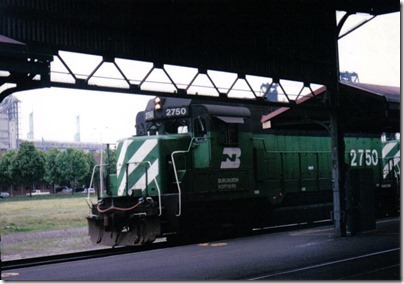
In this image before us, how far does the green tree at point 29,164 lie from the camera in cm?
1254

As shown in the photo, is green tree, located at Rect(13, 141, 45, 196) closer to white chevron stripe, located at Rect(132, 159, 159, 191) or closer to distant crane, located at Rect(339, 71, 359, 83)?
white chevron stripe, located at Rect(132, 159, 159, 191)

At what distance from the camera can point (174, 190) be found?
13562 mm

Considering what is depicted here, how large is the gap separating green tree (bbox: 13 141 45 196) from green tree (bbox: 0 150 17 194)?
10cm

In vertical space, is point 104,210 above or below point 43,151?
below

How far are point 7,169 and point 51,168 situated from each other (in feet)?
5.11

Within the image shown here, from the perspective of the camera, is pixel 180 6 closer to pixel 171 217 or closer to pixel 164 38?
pixel 164 38

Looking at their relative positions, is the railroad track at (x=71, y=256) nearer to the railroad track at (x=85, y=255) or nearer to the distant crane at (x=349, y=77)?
the railroad track at (x=85, y=255)

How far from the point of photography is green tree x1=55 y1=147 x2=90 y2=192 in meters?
14.1

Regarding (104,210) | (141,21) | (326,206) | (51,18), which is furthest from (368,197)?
(51,18)

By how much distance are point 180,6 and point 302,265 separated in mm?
5169

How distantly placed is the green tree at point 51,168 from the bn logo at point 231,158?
170 inches

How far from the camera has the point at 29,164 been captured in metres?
13.1

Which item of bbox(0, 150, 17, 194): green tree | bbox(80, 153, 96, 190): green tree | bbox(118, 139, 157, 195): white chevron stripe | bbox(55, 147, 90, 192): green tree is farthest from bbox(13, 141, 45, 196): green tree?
bbox(118, 139, 157, 195): white chevron stripe

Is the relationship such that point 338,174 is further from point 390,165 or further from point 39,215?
point 39,215
